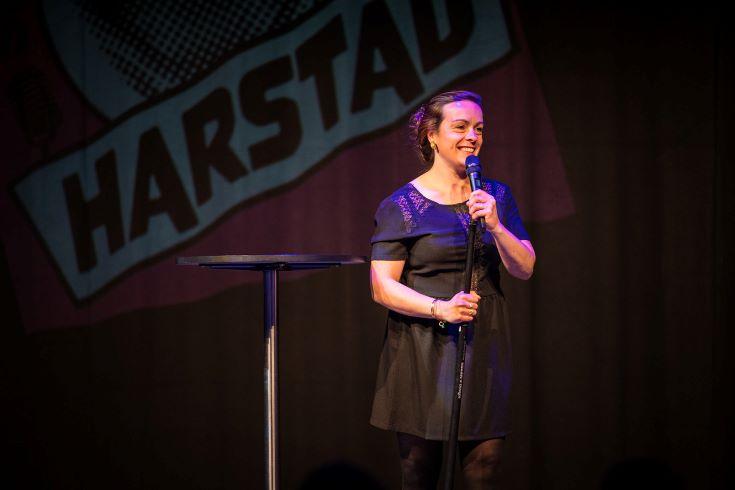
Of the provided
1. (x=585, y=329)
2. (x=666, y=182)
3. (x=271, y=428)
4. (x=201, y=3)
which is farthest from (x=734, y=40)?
(x=271, y=428)

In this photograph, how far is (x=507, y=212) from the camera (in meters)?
1.84

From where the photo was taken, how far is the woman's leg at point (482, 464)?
172 centimetres

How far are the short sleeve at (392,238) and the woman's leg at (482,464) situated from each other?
0.49 meters

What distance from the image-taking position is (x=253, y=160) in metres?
3.00

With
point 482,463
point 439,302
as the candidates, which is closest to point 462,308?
point 439,302

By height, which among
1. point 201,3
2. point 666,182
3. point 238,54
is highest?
point 201,3

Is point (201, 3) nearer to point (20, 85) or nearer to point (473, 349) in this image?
point (20, 85)

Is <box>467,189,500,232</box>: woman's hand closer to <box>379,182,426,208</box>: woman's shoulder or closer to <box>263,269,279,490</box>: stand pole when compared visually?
<box>379,182,426,208</box>: woman's shoulder

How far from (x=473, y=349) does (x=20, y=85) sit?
94.0 inches

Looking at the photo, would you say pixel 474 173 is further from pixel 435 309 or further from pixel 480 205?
pixel 435 309

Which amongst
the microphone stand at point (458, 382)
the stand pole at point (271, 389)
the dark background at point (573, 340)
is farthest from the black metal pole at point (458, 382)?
the dark background at point (573, 340)

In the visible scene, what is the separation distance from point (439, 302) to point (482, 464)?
1.36ft

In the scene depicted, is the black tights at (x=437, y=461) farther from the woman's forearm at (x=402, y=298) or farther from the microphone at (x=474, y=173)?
the microphone at (x=474, y=173)

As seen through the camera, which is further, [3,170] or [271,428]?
[3,170]
